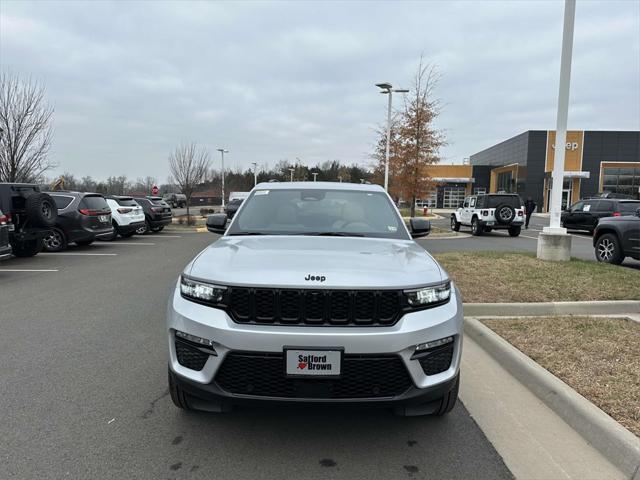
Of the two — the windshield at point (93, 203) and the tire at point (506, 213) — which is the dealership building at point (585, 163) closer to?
the tire at point (506, 213)

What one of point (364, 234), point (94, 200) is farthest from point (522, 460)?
point (94, 200)

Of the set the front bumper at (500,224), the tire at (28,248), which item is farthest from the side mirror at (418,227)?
the front bumper at (500,224)

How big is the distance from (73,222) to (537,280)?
12.3m

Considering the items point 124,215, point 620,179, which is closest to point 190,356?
point 124,215

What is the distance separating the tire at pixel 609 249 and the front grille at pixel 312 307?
30.5ft

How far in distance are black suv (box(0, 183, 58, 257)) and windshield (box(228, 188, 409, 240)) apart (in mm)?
9120

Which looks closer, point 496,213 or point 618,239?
point 618,239

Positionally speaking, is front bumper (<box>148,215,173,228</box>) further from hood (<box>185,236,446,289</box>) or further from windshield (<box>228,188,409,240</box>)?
hood (<box>185,236,446,289</box>)

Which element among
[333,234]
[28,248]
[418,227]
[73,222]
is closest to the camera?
[333,234]

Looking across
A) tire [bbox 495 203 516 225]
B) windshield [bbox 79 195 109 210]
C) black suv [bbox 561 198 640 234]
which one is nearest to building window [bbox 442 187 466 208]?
black suv [bbox 561 198 640 234]

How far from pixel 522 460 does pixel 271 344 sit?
1.76m

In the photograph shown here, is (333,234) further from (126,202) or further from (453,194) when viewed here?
(453,194)

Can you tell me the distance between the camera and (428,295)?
2928 millimetres

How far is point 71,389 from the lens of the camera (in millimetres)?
3889
